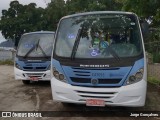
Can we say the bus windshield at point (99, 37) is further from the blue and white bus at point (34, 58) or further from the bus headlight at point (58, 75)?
the blue and white bus at point (34, 58)

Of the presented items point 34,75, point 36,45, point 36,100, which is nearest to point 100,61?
point 36,100

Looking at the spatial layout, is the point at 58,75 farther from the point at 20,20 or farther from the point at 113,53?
the point at 20,20

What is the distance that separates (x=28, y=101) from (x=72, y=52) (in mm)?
2457

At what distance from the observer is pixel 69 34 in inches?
316

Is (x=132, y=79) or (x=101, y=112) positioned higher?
(x=132, y=79)

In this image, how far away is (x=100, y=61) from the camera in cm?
730

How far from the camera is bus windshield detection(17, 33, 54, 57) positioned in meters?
12.5

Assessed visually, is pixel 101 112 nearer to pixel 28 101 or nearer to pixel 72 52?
pixel 72 52

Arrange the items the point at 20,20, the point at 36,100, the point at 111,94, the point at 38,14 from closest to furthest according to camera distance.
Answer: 1. the point at 111,94
2. the point at 36,100
3. the point at 20,20
4. the point at 38,14

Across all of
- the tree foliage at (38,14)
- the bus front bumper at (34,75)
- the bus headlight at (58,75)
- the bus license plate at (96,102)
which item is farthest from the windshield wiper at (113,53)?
the tree foliage at (38,14)

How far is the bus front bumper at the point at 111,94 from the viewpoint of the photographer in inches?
278

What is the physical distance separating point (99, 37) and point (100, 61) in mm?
813

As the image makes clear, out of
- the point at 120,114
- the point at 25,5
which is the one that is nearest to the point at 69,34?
the point at 120,114

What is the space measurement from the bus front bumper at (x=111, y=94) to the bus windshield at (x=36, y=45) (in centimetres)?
520
